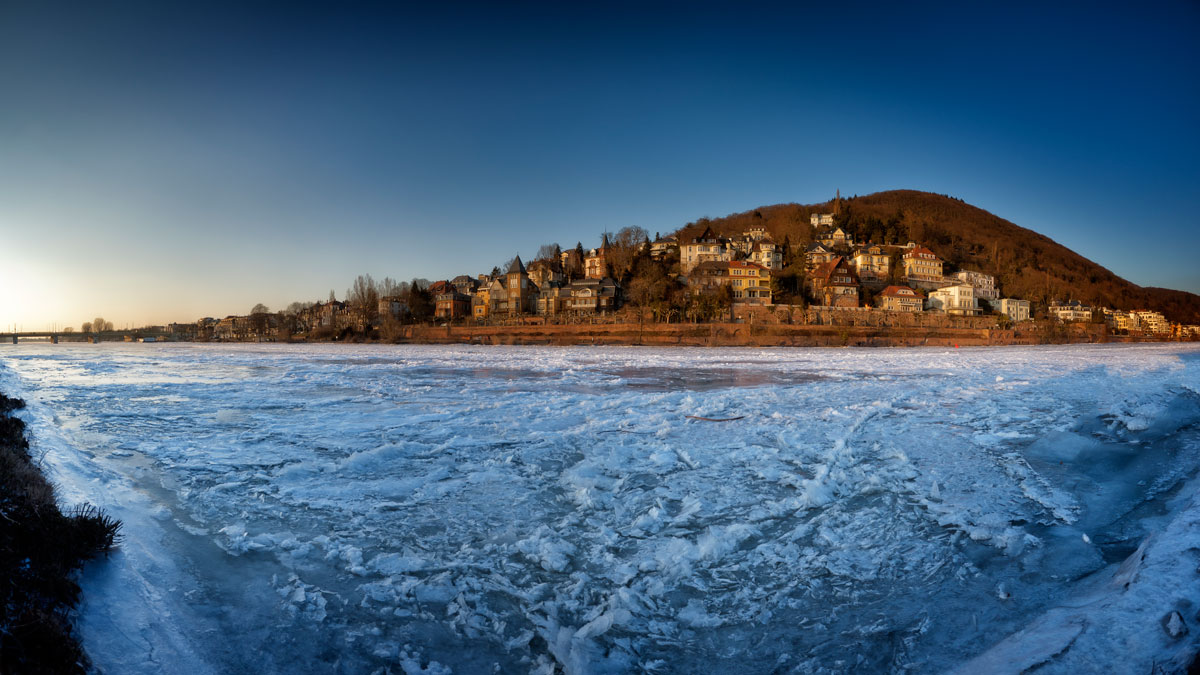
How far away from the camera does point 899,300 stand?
255 feet

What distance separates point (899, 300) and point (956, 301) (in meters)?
10.6

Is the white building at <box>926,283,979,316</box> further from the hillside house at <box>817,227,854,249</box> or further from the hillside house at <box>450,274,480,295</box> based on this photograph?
the hillside house at <box>450,274,480,295</box>

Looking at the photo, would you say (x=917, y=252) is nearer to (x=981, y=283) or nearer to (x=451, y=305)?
(x=981, y=283)

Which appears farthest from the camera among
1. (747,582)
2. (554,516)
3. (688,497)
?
(688,497)

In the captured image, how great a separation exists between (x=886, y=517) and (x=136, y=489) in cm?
691

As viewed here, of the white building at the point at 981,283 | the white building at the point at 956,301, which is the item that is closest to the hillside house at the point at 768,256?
the white building at the point at 956,301

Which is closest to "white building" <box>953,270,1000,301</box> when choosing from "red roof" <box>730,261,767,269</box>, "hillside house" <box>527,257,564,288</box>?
"red roof" <box>730,261,767,269</box>

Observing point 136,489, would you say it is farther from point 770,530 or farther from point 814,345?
point 814,345

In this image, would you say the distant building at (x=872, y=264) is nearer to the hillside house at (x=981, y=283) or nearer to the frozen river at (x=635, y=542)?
the hillside house at (x=981, y=283)

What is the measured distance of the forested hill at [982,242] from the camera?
112 m

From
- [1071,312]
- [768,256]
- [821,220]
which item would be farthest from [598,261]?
[1071,312]

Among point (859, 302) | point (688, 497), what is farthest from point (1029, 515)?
point (859, 302)

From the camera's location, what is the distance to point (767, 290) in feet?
251

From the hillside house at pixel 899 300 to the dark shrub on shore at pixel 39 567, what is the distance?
83.8 metres
